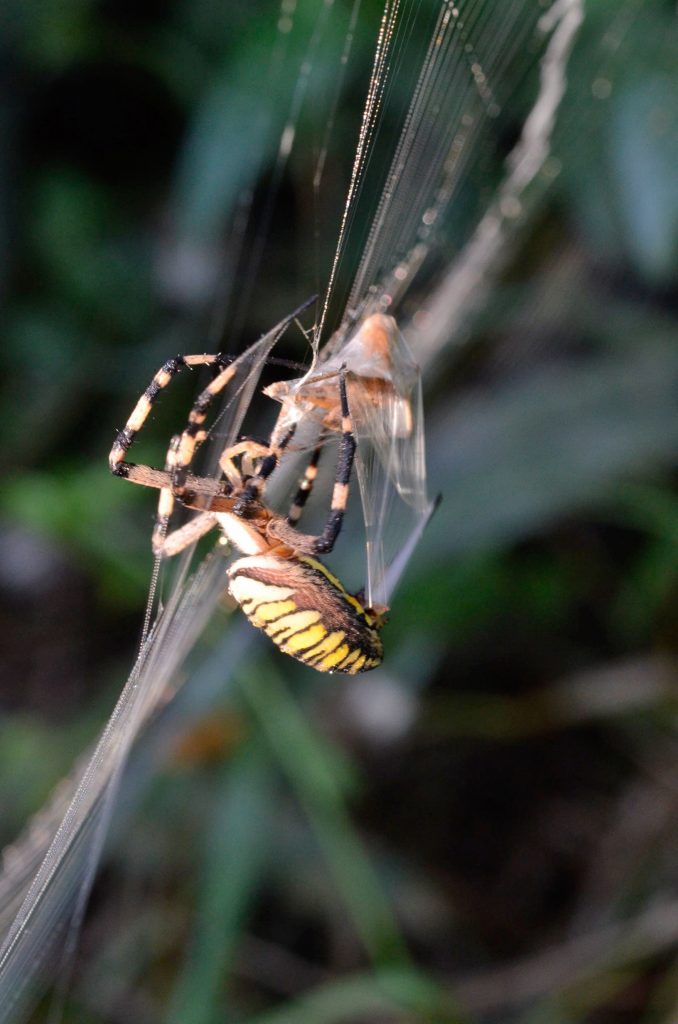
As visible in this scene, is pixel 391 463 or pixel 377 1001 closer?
pixel 391 463

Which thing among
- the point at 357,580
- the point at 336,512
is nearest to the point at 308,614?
the point at 336,512

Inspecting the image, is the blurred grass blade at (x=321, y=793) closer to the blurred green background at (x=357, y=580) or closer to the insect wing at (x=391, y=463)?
the blurred green background at (x=357, y=580)

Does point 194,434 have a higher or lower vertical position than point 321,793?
higher

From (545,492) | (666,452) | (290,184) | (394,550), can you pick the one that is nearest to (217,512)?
(394,550)

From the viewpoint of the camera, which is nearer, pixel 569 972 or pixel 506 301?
pixel 569 972

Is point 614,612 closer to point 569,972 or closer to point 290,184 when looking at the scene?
point 569,972

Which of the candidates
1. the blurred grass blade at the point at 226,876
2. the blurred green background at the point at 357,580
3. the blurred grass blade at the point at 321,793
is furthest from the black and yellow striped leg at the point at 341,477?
the blurred grass blade at the point at 226,876

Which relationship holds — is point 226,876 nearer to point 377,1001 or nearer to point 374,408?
point 377,1001
